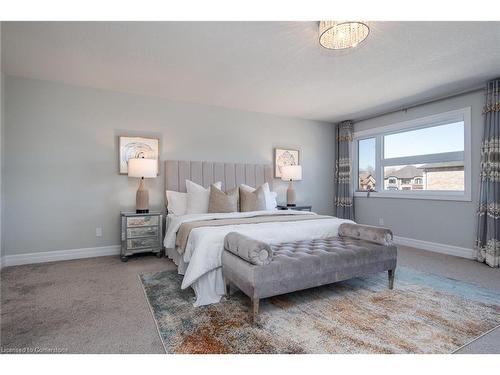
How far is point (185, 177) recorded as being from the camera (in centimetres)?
416

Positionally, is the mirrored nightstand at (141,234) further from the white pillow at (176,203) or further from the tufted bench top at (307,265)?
the tufted bench top at (307,265)

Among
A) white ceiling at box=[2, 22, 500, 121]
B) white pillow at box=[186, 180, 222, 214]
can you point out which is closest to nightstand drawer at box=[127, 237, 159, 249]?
white pillow at box=[186, 180, 222, 214]

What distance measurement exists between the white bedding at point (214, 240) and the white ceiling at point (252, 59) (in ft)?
6.02

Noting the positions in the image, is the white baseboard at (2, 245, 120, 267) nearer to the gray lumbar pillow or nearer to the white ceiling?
the gray lumbar pillow

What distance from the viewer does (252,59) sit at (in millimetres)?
2834

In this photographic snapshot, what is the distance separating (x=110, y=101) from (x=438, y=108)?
5060 millimetres

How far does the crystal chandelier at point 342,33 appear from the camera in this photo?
2.09 m

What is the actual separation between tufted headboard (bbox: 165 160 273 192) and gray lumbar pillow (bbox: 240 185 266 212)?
1.89ft

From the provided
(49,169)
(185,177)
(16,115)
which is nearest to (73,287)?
(49,169)

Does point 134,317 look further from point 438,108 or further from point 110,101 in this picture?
point 438,108

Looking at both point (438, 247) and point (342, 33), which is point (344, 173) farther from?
point (342, 33)

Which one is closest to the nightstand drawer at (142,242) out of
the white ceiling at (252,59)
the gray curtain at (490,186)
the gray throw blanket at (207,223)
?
the gray throw blanket at (207,223)
